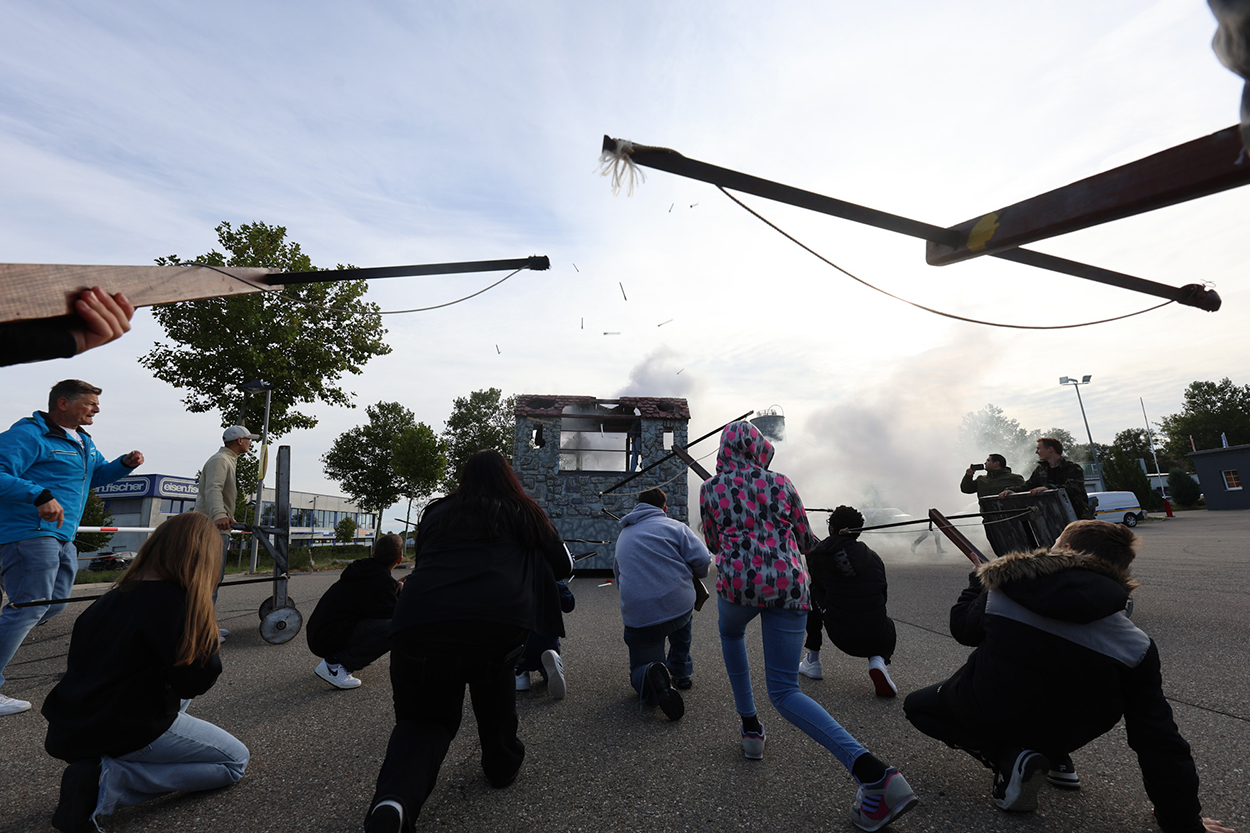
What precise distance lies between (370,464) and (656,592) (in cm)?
3197

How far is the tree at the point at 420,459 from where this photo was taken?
2925 cm

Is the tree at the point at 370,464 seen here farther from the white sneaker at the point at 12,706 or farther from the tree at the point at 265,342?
the white sneaker at the point at 12,706

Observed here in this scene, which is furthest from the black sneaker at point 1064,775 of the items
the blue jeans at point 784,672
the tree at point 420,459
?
the tree at point 420,459

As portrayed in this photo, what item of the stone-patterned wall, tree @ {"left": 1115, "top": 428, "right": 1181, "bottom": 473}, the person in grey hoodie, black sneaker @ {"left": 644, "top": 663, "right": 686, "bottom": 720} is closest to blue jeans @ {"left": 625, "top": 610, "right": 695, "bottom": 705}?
the person in grey hoodie

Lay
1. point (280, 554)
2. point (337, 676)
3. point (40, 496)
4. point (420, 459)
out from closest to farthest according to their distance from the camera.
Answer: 1. point (40, 496)
2. point (337, 676)
3. point (280, 554)
4. point (420, 459)

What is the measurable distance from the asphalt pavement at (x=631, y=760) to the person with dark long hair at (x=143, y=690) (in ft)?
0.56

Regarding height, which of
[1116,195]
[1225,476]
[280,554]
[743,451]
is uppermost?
[1116,195]

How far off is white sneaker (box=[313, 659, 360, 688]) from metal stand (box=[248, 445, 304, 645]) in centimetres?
158

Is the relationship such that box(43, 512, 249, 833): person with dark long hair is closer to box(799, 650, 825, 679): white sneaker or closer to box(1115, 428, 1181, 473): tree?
box(799, 650, 825, 679): white sneaker

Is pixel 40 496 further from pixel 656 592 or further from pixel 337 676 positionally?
pixel 656 592

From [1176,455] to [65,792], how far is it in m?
68.7

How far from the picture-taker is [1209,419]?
46.6 meters

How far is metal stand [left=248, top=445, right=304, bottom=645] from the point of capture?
5.45 m

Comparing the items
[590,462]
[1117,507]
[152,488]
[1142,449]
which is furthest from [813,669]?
[1142,449]
